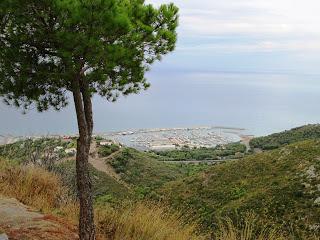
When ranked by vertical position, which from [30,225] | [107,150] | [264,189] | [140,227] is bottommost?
[264,189]

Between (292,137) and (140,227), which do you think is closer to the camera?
(140,227)

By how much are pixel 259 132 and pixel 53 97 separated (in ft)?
514

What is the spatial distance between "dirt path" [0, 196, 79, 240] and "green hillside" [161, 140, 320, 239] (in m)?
13.2

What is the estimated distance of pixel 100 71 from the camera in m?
Answer: 4.66

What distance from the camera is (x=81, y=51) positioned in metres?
4.12

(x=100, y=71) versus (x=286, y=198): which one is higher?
(x=100, y=71)

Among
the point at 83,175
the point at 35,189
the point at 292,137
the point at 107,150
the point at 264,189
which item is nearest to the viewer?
the point at 83,175

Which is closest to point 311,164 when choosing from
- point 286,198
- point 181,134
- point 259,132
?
point 286,198

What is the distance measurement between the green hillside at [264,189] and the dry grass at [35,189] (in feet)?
36.2

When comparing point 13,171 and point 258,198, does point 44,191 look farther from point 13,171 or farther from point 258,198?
point 258,198

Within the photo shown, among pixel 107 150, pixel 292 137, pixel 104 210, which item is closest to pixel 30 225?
pixel 104 210

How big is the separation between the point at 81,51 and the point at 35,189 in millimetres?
5397

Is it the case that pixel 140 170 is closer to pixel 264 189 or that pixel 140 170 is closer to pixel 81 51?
pixel 264 189

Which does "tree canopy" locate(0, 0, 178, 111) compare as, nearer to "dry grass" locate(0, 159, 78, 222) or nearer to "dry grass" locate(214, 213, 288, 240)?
"dry grass" locate(214, 213, 288, 240)
